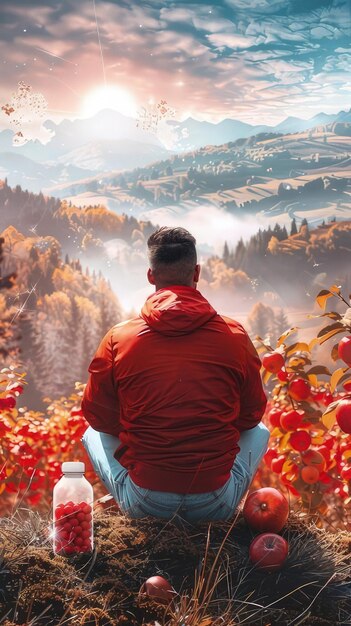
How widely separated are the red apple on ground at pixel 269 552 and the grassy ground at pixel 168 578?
1.1 inches

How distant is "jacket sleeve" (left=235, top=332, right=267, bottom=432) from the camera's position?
8.93ft

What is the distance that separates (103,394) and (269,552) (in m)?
0.74

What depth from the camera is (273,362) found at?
3469 mm

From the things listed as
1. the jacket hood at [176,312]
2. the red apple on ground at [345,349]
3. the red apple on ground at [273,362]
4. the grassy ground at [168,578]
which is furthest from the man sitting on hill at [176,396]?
the red apple on ground at [273,362]

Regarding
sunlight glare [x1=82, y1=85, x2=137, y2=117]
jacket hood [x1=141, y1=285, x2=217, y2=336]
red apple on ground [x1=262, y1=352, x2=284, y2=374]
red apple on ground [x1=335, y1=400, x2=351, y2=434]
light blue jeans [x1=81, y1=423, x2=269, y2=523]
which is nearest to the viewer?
jacket hood [x1=141, y1=285, x2=217, y2=336]

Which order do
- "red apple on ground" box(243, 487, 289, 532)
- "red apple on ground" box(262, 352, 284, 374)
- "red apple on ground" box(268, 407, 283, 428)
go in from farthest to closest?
"red apple on ground" box(268, 407, 283, 428)
"red apple on ground" box(262, 352, 284, 374)
"red apple on ground" box(243, 487, 289, 532)

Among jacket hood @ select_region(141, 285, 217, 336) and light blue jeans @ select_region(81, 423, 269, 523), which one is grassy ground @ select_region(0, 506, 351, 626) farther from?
jacket hood @ select_region(141, 285, 217, 336)

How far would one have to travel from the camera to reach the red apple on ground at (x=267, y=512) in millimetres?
2812

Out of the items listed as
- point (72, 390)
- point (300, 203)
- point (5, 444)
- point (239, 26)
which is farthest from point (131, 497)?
point (239, 26)

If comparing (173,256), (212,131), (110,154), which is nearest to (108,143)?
(110,154)

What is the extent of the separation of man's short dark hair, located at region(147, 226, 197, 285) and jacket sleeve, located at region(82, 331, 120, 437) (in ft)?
0.90

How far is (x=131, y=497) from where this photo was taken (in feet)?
9.02

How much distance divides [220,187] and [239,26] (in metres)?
1.00

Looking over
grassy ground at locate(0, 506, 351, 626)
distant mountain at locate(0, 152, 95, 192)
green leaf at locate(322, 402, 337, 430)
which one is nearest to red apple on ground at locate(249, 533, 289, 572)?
grassy ground at locate(0, 506, 351, 626)
